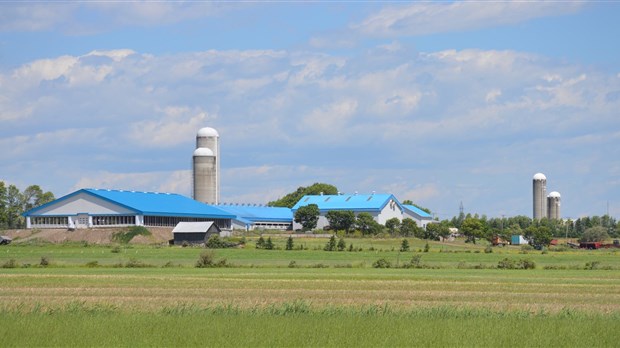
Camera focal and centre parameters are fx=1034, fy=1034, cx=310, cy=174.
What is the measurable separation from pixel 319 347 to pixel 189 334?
386 cm

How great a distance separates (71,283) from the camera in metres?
51.1

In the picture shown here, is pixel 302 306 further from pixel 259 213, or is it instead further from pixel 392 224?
pixel 259 213

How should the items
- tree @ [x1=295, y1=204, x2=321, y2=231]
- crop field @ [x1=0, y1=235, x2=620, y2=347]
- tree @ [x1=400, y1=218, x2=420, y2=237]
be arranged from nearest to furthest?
crop field @ [x1=0, y1=235, x2=620, y2=347] < tree @ [x1=400, y1=218, x2=420, y2=237] < tree @ [x1=295, y1=204, x2=321, y2=231]

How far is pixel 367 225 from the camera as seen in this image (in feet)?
525

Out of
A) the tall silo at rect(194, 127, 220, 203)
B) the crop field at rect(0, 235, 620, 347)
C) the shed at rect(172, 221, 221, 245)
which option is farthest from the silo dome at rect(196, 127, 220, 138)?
the crop field at rect(0, 235, 620, 347)

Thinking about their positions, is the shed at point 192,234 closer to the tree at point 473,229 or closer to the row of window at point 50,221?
the row of window at point 50,221

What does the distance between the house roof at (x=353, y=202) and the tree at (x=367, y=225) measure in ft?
43.3

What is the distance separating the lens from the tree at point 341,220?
160m

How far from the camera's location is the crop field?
28484 millimetres

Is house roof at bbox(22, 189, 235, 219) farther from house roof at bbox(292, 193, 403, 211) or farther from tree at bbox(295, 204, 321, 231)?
house roof at bbox(292, 193, 403, 211)

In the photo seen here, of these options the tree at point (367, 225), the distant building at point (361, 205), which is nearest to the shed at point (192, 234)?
the tree at point (367, 225)

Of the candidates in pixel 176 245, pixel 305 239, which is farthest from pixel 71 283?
pixel 305 239

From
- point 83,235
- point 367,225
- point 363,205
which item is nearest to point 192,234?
point 83,235

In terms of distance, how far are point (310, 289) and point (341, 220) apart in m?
112
